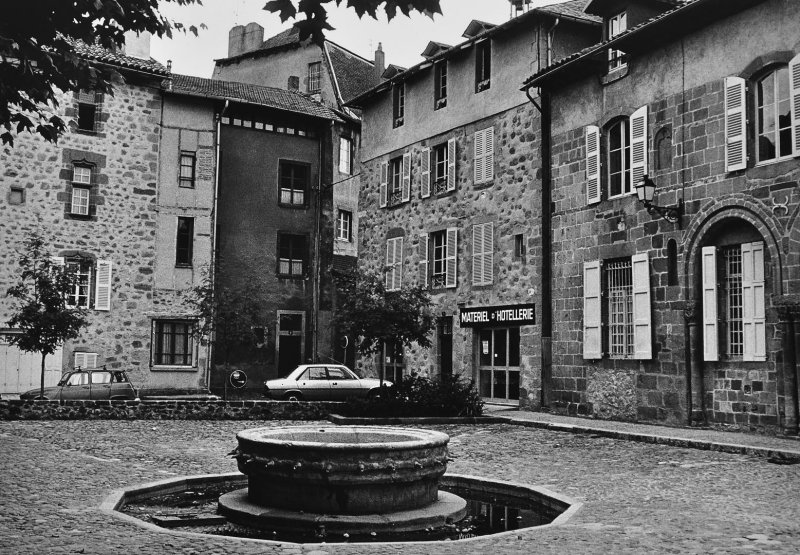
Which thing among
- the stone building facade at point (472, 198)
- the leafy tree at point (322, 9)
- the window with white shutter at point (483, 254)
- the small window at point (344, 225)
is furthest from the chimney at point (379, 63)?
the leafy tree at point (322, 9)

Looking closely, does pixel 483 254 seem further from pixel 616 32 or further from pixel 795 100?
pixel 795 100

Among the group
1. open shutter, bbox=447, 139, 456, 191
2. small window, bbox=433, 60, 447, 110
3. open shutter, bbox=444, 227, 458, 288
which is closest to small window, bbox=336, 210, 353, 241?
small window, bbox=433, 60, 447, 110

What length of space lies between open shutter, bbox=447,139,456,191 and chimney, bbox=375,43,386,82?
16.1 metres

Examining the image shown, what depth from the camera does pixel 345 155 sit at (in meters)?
35.1

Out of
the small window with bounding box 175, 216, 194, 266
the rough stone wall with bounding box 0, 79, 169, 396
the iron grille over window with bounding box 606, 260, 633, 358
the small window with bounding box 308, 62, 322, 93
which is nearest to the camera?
the iron grille over window with bounding box 606, 260, 633, 358

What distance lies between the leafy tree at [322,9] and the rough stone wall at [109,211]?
2391 cm

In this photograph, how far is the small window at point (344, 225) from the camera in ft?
115

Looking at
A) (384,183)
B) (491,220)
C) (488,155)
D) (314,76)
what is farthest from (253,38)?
(491,220)

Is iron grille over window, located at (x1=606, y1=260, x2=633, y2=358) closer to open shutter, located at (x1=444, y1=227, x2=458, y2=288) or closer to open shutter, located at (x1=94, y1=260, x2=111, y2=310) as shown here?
open shutter, located at (x1=444, y1=227, x2=458, y2=288)

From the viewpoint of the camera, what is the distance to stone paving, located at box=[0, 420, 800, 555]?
6.34 m

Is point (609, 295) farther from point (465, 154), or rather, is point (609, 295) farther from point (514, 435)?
point (465, 154)

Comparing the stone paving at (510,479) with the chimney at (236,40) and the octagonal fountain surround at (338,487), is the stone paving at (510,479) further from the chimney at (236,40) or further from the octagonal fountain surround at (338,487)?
the chimney at (236,40)

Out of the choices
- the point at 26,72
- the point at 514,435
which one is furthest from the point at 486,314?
the point at 26,72

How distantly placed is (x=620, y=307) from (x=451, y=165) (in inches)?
299
